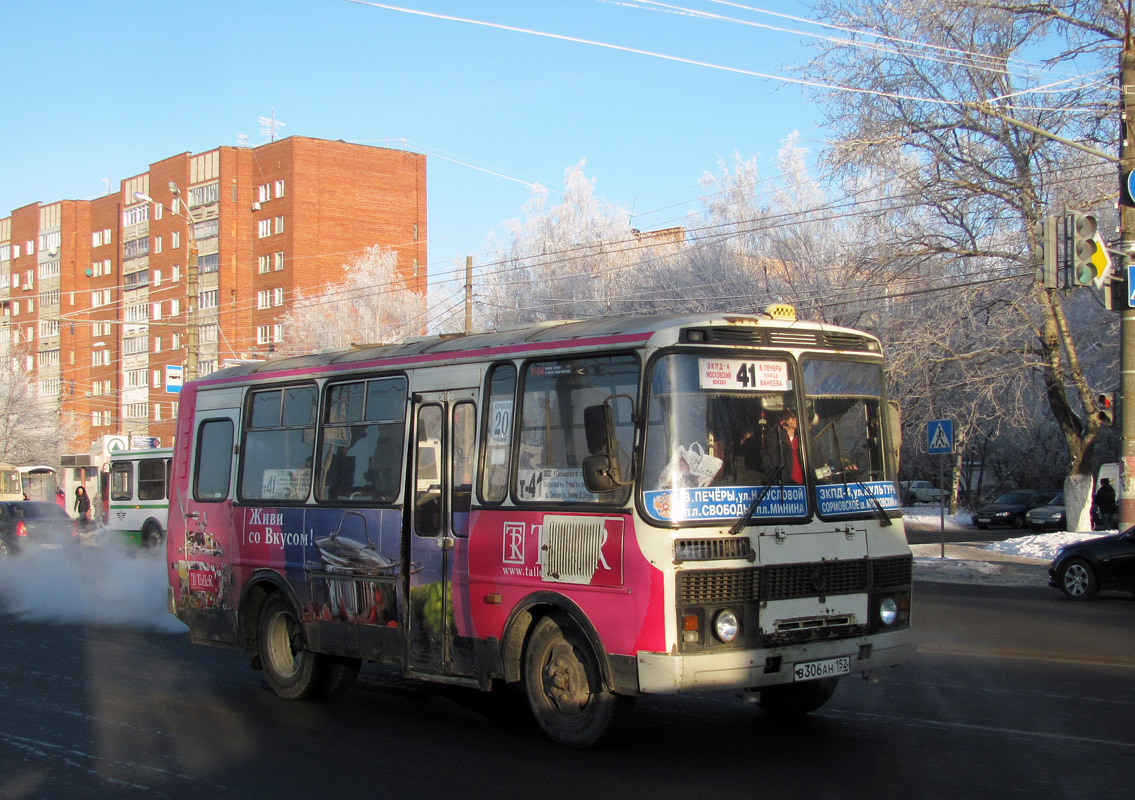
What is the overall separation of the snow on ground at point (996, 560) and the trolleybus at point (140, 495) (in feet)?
65.6

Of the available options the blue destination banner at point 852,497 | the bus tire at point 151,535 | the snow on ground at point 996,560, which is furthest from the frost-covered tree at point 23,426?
the blue destination banner at point 852,497

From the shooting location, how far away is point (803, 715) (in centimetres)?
847

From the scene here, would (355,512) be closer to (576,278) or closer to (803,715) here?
(803,715)

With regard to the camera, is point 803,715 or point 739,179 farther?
point 739,179

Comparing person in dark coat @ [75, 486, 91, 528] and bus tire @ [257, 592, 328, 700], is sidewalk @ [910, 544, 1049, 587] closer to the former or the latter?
bus tire @ [257, 592, 328, 700]

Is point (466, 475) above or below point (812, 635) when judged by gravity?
above

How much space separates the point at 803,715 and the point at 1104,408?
1881 cm

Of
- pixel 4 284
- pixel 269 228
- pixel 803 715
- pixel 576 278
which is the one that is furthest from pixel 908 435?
pixel 4 284

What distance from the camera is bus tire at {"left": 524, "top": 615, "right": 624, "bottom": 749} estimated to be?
7.24 metres

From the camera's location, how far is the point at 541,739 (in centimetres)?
793

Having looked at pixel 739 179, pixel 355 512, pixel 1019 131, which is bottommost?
pixel 355 512

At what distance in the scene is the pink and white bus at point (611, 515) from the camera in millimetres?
6949

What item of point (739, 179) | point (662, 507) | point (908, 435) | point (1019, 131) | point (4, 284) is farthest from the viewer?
point (4, 284)

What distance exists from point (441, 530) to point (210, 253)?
78.3 meters
